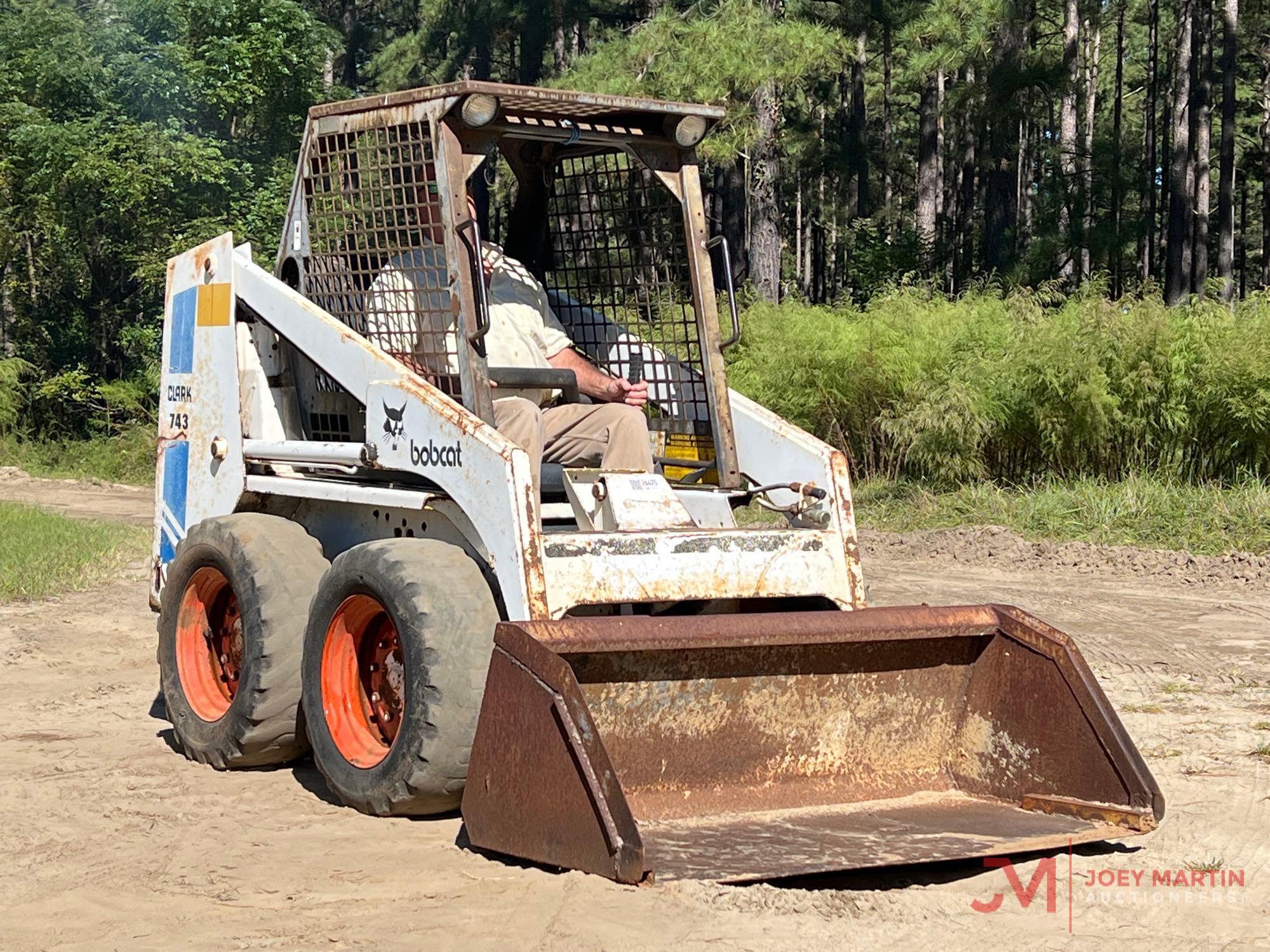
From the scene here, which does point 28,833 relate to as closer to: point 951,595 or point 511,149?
point 511,149

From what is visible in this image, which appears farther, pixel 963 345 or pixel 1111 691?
pixel 963 345

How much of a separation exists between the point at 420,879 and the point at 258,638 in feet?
5.19

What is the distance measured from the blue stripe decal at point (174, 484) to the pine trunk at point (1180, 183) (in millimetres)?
18639

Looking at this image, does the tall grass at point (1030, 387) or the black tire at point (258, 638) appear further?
the tall grass at point (1030, 387)

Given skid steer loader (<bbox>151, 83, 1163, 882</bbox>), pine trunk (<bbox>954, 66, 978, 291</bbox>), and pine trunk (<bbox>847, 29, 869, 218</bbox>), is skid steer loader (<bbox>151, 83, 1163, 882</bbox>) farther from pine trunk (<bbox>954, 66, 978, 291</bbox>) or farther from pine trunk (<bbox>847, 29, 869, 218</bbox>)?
A: pine trunk (<bbox>847, 29, 869, 218</bbox>)

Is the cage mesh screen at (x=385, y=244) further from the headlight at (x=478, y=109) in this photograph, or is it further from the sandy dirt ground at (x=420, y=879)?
the sandy dirt ground at (x=420, y=879)

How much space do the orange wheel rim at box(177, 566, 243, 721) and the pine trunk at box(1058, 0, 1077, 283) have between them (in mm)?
14820

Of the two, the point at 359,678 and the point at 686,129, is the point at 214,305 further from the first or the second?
the point at 686,129

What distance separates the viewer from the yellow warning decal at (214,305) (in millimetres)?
6414

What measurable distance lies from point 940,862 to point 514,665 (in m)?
1.39

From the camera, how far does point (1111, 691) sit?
287 inches

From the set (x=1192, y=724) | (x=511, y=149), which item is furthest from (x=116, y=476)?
(x=1192, y=724)
